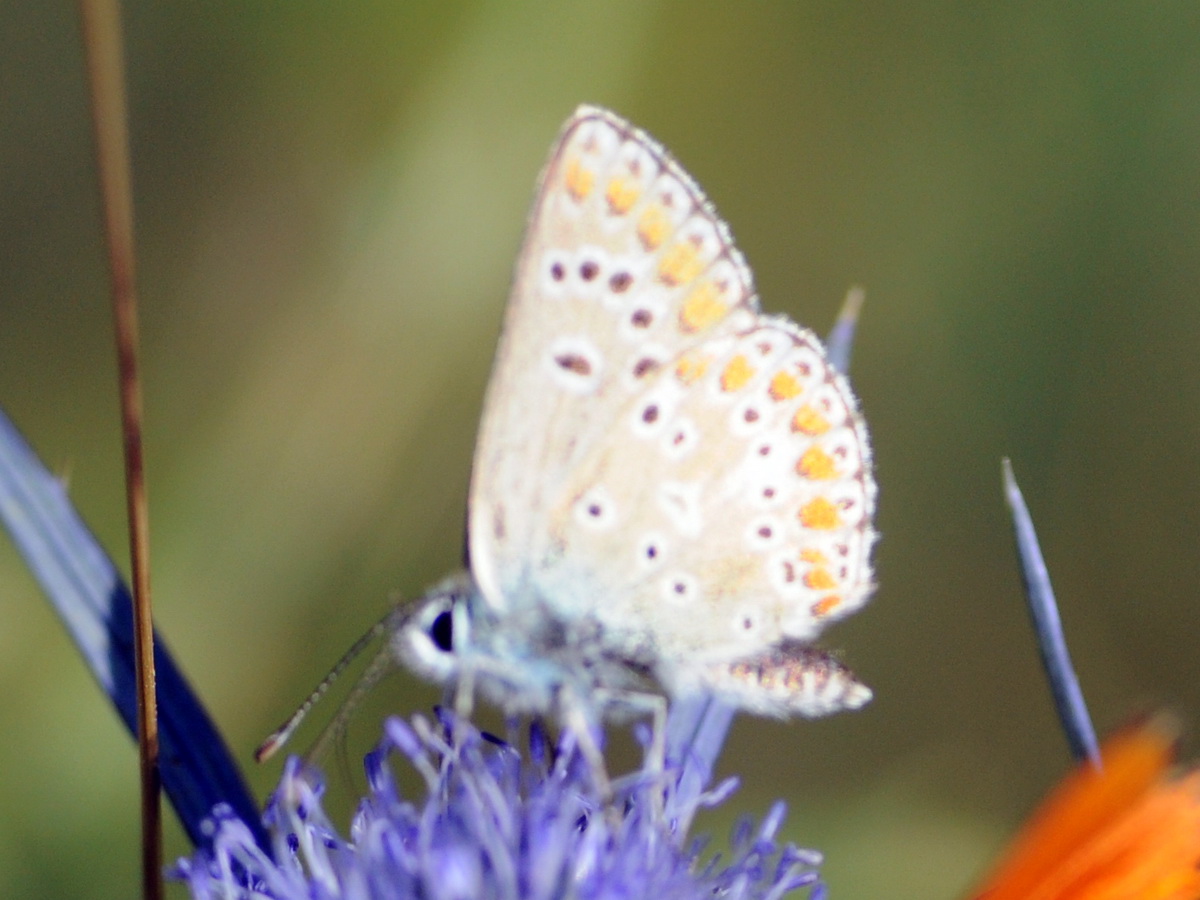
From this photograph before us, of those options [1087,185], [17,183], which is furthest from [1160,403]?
[17,183]

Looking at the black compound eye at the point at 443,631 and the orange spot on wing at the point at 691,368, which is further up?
the orange spot on wing at the point at 691,368

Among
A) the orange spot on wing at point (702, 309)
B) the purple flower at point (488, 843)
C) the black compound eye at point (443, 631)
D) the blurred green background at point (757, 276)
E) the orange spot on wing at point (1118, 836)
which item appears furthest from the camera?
the blurred green background at point (757, 276)

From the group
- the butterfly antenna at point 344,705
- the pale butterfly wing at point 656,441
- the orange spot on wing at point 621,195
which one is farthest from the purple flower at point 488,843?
the orange spot on wing at point 621,195

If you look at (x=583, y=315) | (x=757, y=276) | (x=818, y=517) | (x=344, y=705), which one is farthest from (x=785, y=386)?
(x=757, y=276)

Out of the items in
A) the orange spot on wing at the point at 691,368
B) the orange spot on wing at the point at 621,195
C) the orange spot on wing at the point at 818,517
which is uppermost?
the orange spot on wing at the point at 621,195

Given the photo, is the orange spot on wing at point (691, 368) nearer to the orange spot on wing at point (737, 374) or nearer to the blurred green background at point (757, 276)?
the orange spot on wing at point (737, 374)

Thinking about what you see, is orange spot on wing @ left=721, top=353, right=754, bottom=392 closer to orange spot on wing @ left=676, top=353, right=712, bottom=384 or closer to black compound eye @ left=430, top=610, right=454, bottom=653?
orange spot on wing @ left=676, top=353, right=712, bottom=384

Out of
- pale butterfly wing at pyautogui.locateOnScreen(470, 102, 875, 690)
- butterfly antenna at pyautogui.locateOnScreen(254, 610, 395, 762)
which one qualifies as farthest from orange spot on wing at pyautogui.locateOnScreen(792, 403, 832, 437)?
butterfly antenna at pyautogui.locateOnScreen(254, 610, 395, 762)
